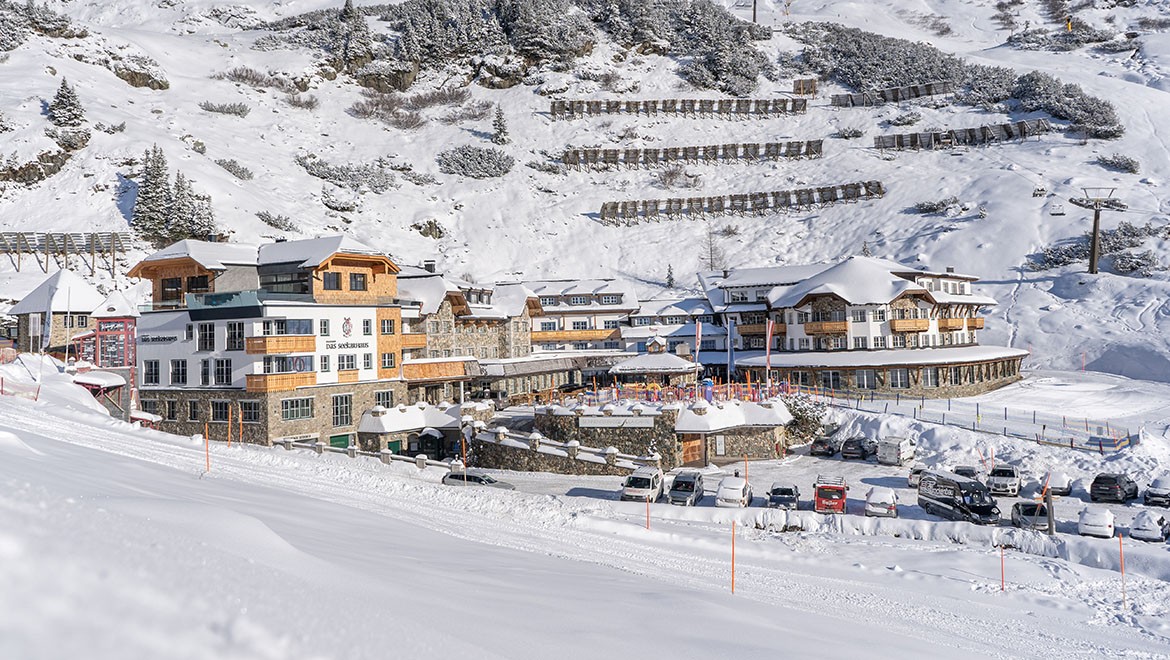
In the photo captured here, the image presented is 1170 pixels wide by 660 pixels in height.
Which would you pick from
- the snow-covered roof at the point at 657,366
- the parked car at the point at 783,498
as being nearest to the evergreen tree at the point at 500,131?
the snow-covered roof at the point at 657,366

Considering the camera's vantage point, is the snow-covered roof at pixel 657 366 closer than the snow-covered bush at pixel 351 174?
Yes

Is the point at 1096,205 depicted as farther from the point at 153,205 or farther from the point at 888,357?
the point at 153,205

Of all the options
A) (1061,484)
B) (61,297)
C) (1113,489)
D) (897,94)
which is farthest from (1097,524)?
(897,94)

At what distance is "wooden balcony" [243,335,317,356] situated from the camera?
1563 inches

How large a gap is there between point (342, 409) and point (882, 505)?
99.0 ft

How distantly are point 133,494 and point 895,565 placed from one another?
19732 mm

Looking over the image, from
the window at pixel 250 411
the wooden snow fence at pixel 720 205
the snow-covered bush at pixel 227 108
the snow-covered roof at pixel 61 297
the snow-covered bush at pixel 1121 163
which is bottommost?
the window at pixel 250 411

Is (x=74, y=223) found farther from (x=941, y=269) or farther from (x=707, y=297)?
(x=941, y=269)

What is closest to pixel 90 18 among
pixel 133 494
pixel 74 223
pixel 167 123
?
pixel 167 123

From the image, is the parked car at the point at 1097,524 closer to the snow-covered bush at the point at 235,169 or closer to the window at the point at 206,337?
the window at the point at 206,337

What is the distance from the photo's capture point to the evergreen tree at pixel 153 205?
72.6 metres

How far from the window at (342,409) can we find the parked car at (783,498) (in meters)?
25.6

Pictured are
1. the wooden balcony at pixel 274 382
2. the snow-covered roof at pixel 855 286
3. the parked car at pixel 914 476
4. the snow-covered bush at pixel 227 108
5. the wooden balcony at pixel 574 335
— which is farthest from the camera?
the snow-covered bush at pixel 227 108

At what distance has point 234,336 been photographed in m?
41.2
